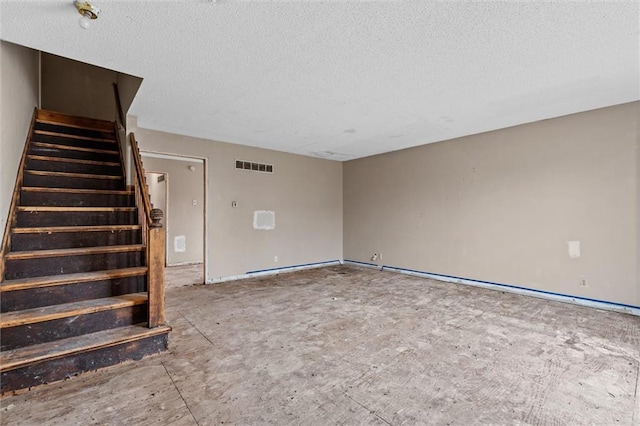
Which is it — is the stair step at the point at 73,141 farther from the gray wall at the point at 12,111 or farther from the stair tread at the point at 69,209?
the stair tread at the point at 69,209

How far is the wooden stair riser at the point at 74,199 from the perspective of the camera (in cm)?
307

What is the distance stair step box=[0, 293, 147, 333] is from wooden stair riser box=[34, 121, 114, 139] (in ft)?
9.52

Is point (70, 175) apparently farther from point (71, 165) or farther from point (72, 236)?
point (72, 236)

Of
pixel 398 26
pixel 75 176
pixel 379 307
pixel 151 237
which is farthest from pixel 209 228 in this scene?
pixel 398 26

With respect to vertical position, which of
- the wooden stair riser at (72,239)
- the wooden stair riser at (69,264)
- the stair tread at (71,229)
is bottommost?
the wooden stair riser at (69,264)

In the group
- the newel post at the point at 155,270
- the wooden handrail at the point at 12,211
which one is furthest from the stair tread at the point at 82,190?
the newel post at the point at 155,270

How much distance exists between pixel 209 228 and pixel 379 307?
314cm

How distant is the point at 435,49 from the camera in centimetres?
236

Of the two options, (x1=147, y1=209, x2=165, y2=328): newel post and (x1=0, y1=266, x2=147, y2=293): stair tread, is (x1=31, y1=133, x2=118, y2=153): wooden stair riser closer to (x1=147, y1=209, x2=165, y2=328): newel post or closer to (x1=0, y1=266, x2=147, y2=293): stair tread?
(x1=0, y1=266, x2=147, y2=293): stair tread

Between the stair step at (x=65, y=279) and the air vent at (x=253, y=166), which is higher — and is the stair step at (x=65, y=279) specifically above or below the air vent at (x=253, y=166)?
below

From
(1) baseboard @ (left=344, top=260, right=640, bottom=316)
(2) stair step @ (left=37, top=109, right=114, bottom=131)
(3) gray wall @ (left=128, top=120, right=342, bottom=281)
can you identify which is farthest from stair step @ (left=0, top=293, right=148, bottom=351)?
(1) baseboard @ (left=344, top=260, right=640, bottom=316)

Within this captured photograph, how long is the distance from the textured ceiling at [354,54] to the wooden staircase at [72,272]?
1196 millimetres

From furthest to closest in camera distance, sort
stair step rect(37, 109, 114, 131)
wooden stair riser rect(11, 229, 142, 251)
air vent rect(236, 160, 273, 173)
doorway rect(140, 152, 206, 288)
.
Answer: doorway rect(140, 152, 206, 288)
air vent rect(236, 160, 273, 173)
stair step rect(37, 109, 114, 131)
wooden stair riser rect(11, 229, 142, 251)

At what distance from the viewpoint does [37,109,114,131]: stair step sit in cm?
412
